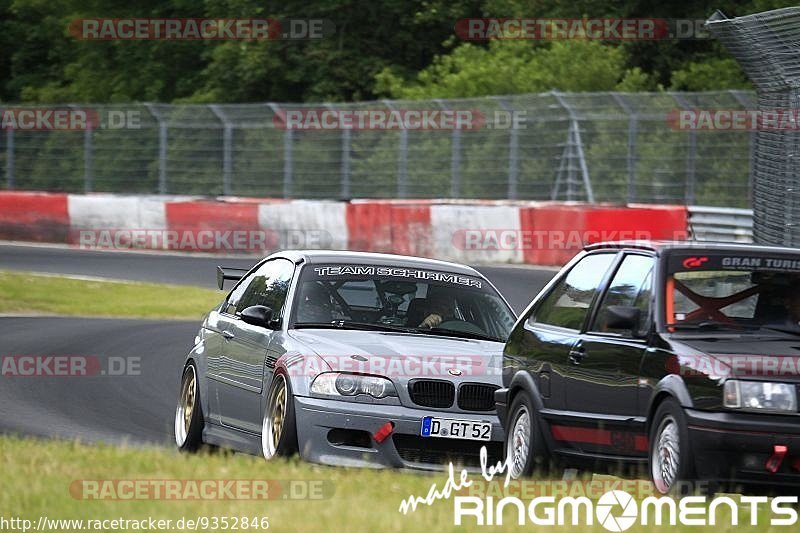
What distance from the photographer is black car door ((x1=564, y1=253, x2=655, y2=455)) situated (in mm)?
8250

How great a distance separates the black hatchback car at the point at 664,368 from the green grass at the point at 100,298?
1329 centimetres

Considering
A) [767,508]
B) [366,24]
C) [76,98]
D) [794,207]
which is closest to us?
[767,508]

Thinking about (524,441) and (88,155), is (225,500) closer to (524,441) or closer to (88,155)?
(524,441)

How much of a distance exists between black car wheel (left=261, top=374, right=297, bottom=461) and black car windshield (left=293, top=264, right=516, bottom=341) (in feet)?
2.86

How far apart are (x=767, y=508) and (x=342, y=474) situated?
92.2 inches

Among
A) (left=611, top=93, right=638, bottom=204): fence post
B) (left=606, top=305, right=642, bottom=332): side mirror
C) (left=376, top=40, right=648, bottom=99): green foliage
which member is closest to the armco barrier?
(left=611, top=93, right=638, bottom=204): fence post

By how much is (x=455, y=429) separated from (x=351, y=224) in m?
18.5

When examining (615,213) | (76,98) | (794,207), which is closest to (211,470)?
(794,207)

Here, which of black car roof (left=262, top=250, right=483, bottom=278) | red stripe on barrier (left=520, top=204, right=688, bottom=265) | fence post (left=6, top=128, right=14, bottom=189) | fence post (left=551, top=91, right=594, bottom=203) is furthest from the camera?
fence post (left=6, top=128, right=14, bottom=189)

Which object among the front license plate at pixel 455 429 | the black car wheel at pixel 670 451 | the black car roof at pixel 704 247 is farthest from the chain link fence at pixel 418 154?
the black car wheel at pixel 670 451

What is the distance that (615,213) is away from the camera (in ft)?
80.4

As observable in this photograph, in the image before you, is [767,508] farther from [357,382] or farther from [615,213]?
[615,213]

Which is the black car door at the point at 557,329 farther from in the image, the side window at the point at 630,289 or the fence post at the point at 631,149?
the fence post at the point at 631,149

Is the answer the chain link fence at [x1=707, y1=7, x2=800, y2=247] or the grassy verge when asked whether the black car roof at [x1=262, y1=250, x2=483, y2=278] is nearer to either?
the grassy verge
